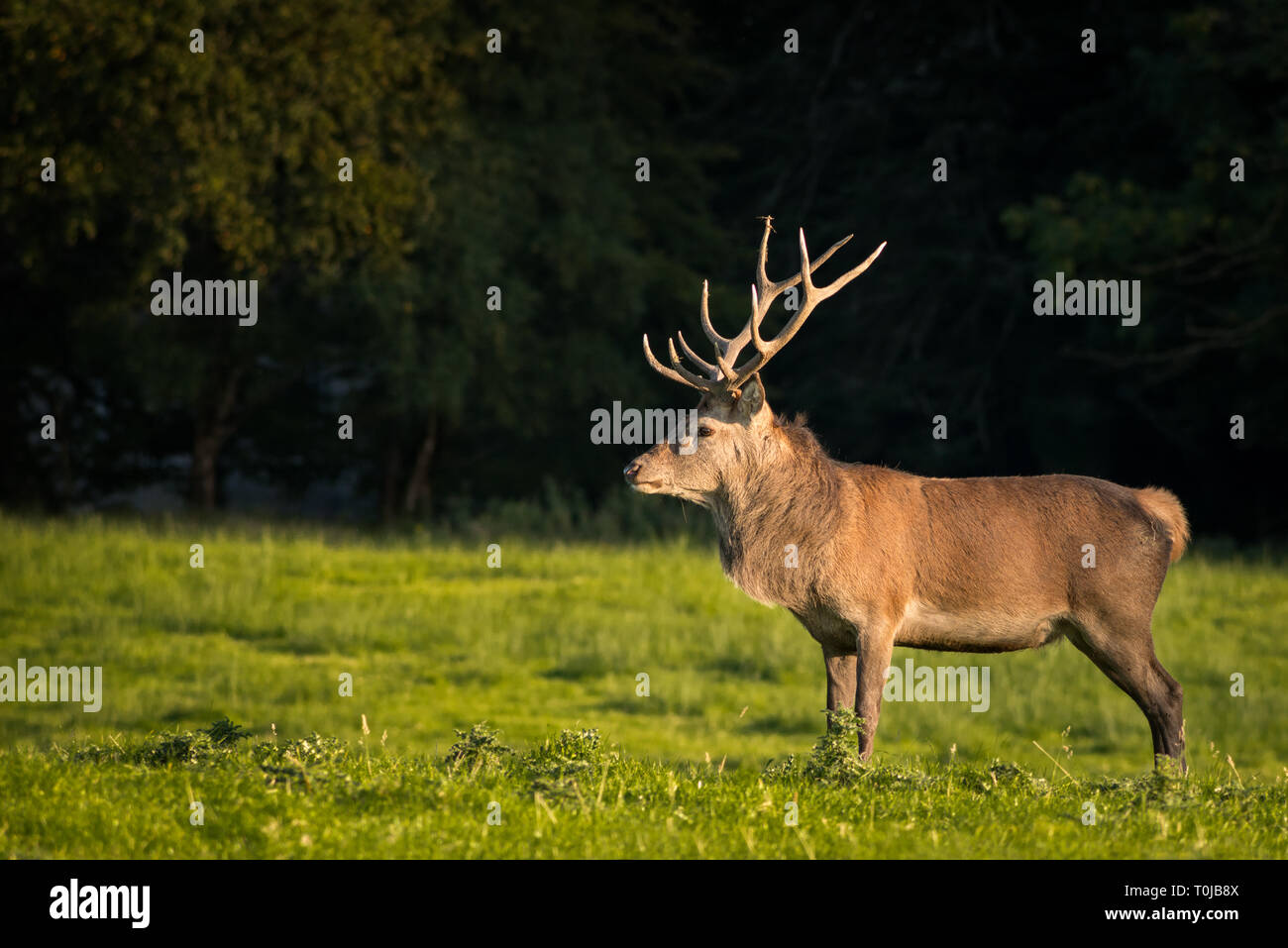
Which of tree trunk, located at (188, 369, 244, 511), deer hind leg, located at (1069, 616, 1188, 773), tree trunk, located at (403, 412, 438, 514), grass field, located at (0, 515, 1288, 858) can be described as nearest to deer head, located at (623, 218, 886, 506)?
grass field, located at (0, 515, 1288, 858)

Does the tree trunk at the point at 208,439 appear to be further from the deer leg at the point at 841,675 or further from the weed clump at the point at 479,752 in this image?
the deer leg at the point at 841,675

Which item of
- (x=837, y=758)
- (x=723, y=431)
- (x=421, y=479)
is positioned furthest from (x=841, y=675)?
(x=421, y=479)

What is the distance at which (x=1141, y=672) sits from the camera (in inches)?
365

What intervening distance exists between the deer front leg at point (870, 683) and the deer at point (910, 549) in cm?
1

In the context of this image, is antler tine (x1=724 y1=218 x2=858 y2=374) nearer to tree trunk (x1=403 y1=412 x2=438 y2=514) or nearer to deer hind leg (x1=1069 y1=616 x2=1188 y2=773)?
deer hind leg (x1=1069 y1=616 x2=1188 y2=773)

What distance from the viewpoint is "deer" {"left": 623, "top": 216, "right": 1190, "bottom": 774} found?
30.4 ft

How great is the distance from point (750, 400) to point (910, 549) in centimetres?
134

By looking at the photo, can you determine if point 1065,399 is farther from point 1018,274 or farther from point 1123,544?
point 1123,544

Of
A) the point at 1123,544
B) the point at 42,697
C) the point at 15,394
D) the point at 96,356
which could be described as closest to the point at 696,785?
the point at 1123,544

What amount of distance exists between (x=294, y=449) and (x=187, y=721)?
2406 centimetres

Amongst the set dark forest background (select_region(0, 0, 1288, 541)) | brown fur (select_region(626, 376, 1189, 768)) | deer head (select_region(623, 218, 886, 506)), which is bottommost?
brown fur (select_region(626, 376, 1189, 768))

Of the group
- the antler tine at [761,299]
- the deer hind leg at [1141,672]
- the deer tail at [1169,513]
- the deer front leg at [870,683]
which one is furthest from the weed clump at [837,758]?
the deer tail at [1169,513]

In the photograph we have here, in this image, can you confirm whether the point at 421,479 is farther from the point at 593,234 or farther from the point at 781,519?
the point at 781,519

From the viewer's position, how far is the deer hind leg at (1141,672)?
9.27 metres
